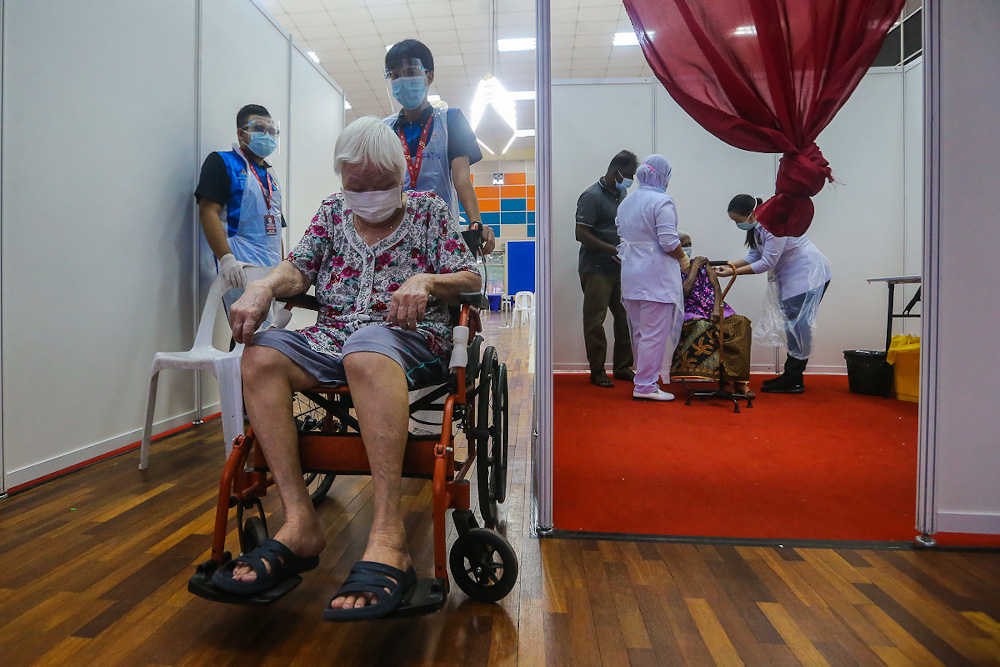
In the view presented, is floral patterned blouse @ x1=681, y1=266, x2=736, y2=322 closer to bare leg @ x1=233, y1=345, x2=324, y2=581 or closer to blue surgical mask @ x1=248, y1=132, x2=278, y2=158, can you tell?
blue surgical mask @ x1=248, y1=132, x2=278, y2=158

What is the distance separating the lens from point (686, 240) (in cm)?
425

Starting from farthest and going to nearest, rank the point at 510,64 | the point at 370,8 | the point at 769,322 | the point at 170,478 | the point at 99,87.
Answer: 1. the point at 510,64
2. the point at 370,8
3. the point at 769,322
4. the point at 99,87
5. the point at 170,478

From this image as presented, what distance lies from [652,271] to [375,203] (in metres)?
2.37

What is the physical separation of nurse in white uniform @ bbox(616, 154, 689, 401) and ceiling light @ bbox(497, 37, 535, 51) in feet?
14.4

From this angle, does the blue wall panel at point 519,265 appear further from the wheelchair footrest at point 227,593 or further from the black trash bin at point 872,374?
the wheelchair footrest at point 227,593

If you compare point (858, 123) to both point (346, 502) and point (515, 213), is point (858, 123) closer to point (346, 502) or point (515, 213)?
point (346, 502)

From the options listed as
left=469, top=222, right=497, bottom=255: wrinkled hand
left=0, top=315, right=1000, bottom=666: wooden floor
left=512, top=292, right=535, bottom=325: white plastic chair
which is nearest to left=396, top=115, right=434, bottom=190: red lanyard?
left=469, top=222, right=497, bottom=255: wrinkled hand

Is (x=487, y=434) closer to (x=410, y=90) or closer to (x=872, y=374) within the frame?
(x=410, y=90)

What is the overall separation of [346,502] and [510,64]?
7379 millimetres

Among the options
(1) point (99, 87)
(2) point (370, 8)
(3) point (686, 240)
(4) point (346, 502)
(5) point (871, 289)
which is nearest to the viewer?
(4) point (346, 502)

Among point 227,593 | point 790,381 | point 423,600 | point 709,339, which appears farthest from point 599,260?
point 227,593

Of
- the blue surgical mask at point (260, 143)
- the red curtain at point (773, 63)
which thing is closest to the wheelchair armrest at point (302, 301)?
the red curtain at point (773, 63)

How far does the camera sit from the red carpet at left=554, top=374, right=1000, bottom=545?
Result: 1.66 m

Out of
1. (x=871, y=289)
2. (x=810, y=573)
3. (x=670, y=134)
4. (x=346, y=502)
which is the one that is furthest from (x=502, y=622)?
(x=871, y=289)
